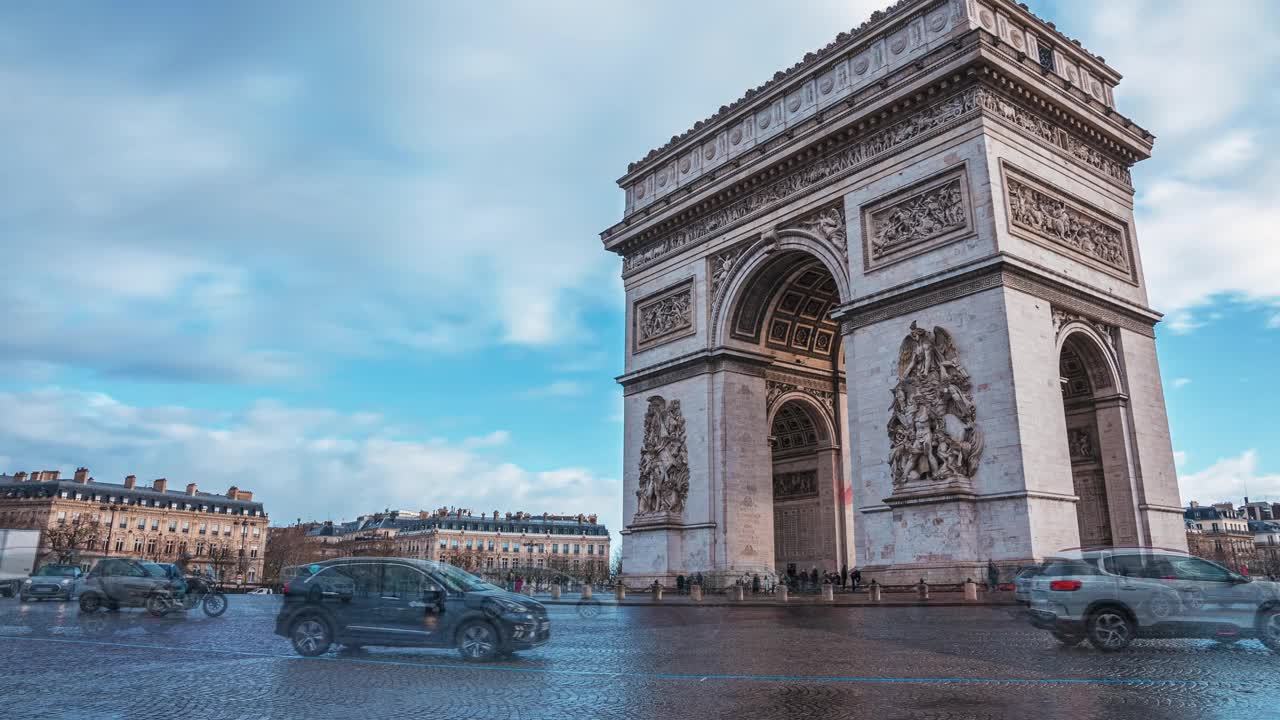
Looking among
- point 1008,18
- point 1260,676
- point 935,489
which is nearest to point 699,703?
point 1260,676

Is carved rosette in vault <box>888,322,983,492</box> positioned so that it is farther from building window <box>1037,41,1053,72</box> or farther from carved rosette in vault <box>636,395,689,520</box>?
building window <box>1037,41,1053,72</box>

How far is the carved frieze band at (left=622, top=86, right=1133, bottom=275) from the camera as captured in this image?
75.3 feet

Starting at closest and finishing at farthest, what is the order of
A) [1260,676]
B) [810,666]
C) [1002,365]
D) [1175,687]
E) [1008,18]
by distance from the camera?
[1175,687] < [1260,676] < [810,666] < [1002,365] < [1008,18]

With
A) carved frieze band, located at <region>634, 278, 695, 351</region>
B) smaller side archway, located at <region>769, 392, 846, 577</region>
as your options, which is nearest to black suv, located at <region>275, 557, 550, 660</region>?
carved frieze band, located at <region>634, 278, 695, 351</region>

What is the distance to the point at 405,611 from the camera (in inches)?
382

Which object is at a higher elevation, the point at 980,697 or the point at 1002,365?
the point at 1002,365

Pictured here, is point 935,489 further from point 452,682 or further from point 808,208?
point 452,682

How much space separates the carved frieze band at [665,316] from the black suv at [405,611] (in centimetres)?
2123

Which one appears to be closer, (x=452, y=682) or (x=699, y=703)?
(x=699, y=703)

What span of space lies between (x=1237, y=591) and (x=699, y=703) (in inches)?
275

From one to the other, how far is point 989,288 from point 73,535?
71.8 metres

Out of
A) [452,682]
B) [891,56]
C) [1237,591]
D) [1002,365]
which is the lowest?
[452,682]

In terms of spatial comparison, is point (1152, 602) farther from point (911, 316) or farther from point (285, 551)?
point (285, 551)

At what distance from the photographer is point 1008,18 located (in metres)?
24.6
